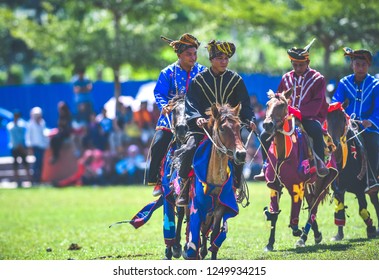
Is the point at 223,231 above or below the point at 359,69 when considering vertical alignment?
below

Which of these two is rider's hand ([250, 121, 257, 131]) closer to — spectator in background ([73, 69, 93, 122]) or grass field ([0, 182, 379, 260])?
grass field ([0, 182, 379, 260])

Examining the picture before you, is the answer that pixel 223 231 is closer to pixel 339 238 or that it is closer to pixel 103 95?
pixel 339 238

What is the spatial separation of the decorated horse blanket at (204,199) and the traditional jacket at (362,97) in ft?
11.7

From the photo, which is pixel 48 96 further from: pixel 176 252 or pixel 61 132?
pixel 176 252

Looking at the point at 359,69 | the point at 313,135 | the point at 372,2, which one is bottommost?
the point at 313,135

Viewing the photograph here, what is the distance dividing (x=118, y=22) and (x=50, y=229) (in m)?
12.1

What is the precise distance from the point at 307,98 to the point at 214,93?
2061 millimetres

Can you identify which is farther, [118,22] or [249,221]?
[118,22]

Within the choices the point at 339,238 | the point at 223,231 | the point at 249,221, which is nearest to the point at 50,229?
the point at 249,221

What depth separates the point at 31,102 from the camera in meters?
29.9

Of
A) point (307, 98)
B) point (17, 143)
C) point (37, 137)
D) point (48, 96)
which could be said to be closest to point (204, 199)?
point (307, 98)

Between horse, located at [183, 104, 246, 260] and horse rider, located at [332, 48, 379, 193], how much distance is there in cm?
343

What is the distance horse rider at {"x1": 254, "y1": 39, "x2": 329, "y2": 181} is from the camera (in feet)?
42.7

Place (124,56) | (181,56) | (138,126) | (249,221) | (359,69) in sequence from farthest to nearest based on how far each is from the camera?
1. (124,56)
2. (138,126)
3. (249,221)
4. (359,69)
5. (181,56)
